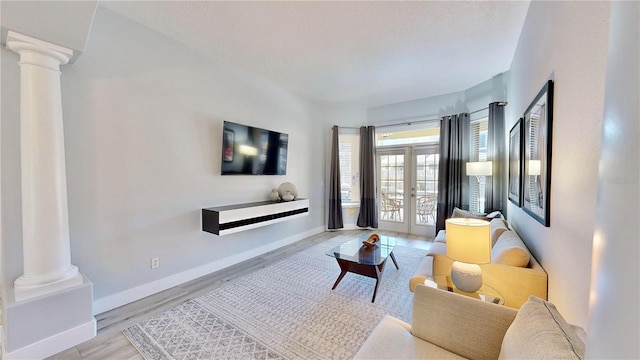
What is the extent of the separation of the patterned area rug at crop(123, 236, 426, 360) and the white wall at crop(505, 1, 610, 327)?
1.28 metres

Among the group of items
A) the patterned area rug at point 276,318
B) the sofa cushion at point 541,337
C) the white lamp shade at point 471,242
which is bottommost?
the patterned area rug at point 276,318

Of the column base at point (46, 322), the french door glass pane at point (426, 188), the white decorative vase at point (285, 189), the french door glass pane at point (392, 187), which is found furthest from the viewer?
the french door glass pane at point (392, 187)

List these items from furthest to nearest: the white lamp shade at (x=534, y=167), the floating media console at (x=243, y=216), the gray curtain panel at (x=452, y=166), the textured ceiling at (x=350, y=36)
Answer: the gray curtain panel at (x=452, y=166)
the floating media console at (x=243, y=216)
the textured ceiling at (x=350, y=36)
the white lamp shade at (x=534, y=167)

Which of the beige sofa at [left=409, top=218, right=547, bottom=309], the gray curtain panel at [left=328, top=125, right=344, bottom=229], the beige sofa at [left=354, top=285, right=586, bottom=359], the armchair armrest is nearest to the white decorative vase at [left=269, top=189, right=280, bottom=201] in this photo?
the gray curtain panel at [left=328, top=125, right=344, bottom=229]

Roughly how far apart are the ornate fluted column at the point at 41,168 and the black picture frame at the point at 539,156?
346 centimetres

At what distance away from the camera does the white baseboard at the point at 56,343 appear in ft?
5.61

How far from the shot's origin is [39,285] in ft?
6.00

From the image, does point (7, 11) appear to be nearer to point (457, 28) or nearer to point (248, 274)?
point (248, 274)

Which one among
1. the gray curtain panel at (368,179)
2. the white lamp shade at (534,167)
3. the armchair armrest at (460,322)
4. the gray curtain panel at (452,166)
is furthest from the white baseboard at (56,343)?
the gray curtain panel at (452,166)

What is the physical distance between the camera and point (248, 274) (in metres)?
3.18

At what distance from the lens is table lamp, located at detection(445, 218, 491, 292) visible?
157cm

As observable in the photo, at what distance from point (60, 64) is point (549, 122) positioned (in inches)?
143

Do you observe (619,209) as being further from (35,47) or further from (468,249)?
(35,47)

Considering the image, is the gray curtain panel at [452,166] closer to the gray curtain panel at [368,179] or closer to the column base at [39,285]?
the gray curtain panel at [368,179]
